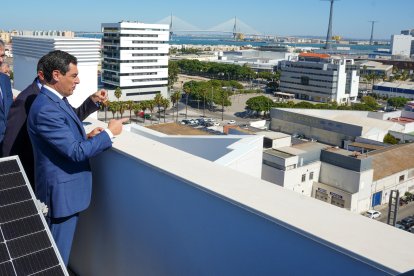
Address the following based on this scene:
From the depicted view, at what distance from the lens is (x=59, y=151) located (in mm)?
1062

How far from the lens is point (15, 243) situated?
896mm

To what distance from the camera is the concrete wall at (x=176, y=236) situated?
0.80 meters

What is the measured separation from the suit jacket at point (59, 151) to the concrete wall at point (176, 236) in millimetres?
139

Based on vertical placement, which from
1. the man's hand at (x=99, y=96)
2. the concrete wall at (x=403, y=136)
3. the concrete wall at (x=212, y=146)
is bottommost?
the concrete wall at (x=403, y=136)

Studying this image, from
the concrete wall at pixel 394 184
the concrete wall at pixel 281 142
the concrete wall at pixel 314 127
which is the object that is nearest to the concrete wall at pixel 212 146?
the concrete wall at pixel 394 184

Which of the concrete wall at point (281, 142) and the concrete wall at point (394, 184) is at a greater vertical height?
the concrete wall at point (281, 142)

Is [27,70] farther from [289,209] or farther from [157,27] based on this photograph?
[289,209]

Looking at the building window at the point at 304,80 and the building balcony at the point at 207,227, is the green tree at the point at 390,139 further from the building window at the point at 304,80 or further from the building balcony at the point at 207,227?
the building balcony at the point at 207,227

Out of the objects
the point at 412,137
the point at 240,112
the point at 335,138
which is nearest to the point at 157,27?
the point at 240,112

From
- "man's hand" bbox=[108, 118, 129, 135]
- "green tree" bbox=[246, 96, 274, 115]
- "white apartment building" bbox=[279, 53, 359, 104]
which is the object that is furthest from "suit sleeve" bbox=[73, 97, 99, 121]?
"white apartment building" bbox=[279, 53, 359, 104]

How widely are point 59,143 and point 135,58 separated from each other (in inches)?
828

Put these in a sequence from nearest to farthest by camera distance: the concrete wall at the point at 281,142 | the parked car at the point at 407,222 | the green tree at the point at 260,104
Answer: the parked car at the point at 407,222 → the concrete wall at the point at 281,142 → the green tree at the point at 260,104

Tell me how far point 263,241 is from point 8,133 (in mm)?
871

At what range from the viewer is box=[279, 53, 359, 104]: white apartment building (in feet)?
77.3
